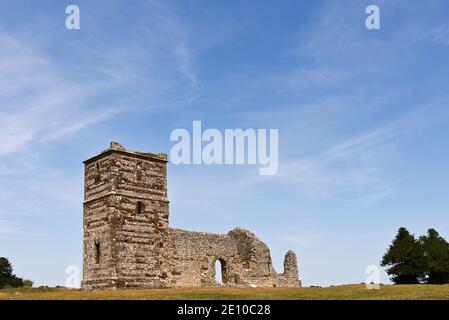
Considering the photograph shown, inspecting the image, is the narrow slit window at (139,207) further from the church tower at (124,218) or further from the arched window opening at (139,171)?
the arched window opening at (139,171)

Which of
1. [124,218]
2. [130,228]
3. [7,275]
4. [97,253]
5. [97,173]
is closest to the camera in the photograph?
[124,218]

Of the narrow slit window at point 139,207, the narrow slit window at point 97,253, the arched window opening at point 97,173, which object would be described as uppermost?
the arched window opening at point 97,173

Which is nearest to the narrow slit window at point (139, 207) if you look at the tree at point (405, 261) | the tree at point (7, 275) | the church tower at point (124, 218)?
the church tower at point (124, 218)

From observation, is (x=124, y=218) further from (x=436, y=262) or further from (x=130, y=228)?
(x=436, y=262)

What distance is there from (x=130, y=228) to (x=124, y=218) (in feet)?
2.37

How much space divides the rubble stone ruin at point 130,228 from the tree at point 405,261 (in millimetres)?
19186

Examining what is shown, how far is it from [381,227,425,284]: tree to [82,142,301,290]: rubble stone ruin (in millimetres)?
19186

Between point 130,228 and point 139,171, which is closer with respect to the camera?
point 130,228

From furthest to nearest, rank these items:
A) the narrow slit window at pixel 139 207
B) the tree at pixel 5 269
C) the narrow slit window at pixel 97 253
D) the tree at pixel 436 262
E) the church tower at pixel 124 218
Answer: the tree at pixel 5 269, the tree at pixel 436 262, the narrow slit window at pixel 139 207, the narrow slit window at pixel 97 253, the church tower at pixel 124 218

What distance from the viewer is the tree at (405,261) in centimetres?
4803

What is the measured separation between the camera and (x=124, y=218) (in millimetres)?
33094

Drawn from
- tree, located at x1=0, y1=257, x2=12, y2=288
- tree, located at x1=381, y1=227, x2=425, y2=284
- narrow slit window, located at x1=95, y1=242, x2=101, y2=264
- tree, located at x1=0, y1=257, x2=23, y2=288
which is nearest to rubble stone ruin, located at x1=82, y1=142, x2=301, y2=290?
narrow slit window, located at x1=95, y1=242, x2=101, y2=264

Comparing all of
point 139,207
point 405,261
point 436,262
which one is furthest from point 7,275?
point 436,262
